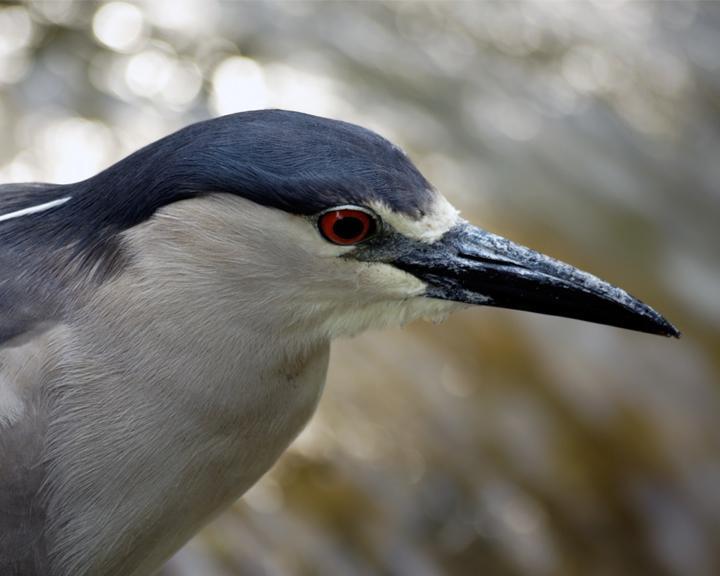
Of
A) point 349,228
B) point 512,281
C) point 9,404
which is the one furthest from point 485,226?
point 9,404

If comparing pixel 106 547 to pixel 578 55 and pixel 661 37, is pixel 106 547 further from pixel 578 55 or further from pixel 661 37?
pixel 661 37

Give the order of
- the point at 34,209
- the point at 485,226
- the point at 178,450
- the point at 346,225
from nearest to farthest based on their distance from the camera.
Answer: the point at 346,225 < the point at 178,450 < the point at 34,209 < the point at 485,226

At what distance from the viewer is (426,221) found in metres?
2.47

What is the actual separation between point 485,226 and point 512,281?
2.95 m

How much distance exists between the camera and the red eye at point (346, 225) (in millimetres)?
2369

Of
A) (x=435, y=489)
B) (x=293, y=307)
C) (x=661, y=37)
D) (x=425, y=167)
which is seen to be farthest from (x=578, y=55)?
(x=293, y=307)

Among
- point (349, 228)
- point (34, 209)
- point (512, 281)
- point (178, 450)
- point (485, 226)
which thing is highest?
point (485, 226)

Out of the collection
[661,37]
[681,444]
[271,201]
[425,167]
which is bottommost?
[681,444]

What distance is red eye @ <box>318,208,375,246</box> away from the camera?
237cm

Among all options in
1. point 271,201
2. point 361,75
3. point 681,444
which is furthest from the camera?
point 361,75

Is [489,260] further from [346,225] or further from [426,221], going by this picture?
[346,225]

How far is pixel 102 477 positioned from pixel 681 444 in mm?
3309

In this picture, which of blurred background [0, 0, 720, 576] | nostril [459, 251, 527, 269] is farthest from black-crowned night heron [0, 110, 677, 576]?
blurred background [0, 0, 720, 576]

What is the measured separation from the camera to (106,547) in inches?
99.3
